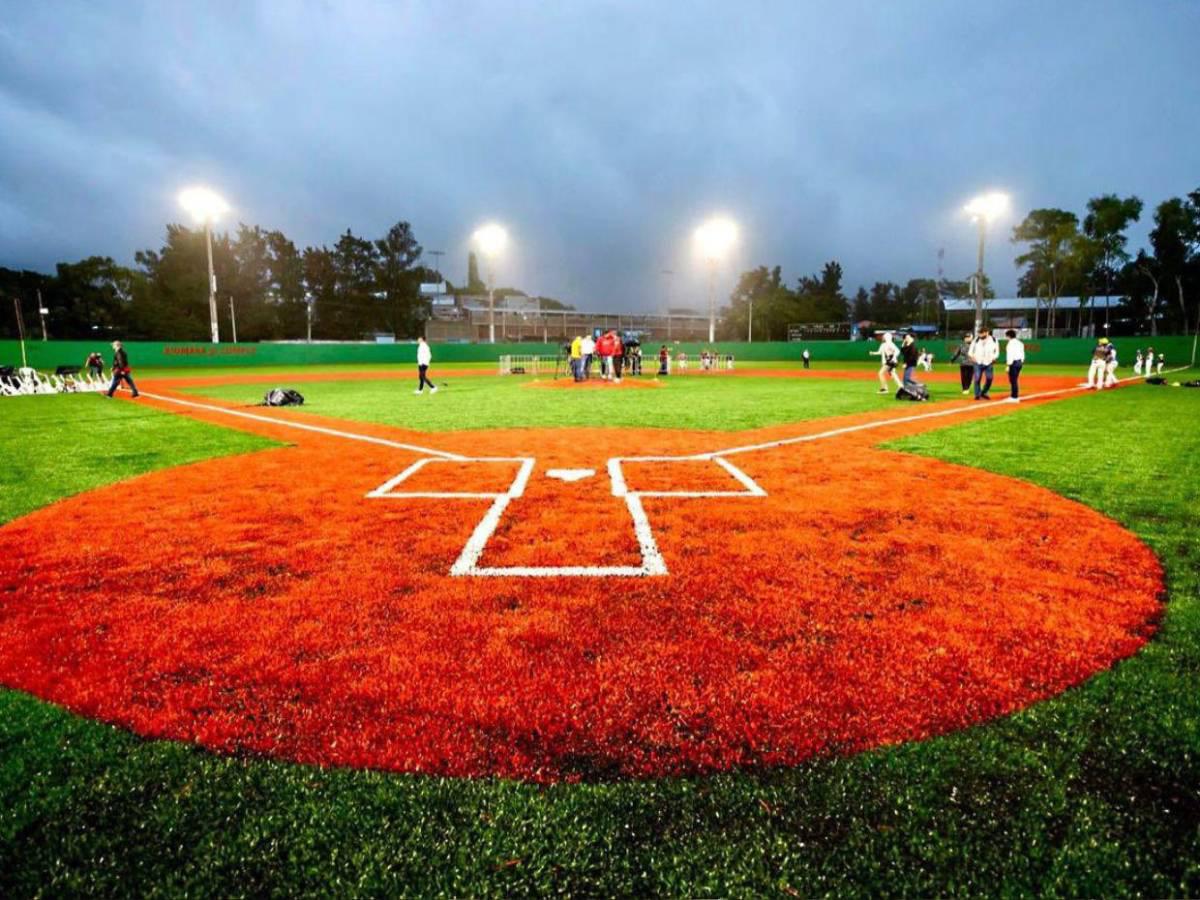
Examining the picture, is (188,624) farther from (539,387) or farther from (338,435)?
(539,387)

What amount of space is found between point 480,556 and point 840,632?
2.53m

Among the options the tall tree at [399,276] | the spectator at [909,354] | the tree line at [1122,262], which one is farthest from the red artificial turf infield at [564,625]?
the tall tree at [399,276]

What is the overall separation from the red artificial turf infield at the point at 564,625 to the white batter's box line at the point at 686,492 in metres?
0.32

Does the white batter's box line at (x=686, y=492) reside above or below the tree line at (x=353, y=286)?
below

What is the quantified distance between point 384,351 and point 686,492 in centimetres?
4360

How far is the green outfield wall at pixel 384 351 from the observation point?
3469cm

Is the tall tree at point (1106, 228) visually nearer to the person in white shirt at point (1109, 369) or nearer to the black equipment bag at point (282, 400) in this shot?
the person in white shirt at point (1109, 369)

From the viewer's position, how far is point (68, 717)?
8.66 ft

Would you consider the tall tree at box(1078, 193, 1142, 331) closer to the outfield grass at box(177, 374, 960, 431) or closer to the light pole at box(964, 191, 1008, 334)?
the light pole at box(964, 191, 1008, 334)

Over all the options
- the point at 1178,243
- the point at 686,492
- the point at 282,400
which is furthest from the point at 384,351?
the point at 1178,243

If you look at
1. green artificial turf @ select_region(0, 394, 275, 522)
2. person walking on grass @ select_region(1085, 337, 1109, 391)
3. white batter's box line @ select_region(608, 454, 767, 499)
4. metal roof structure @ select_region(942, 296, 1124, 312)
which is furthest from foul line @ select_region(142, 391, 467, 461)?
metal roof structure @ select_region(942, 296, 1124, 312)

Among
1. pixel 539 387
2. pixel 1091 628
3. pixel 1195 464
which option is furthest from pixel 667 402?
pixel 1091 628

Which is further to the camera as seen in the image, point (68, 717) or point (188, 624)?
point (188, 624)

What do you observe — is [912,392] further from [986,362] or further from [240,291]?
[240,291]
